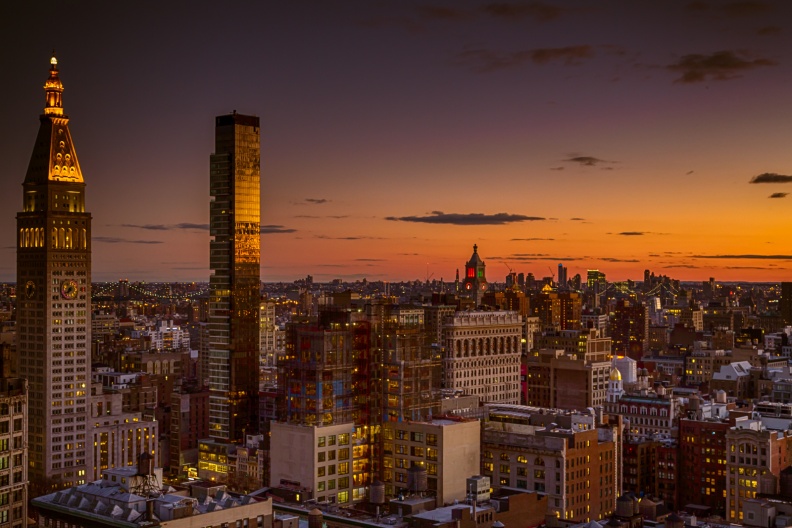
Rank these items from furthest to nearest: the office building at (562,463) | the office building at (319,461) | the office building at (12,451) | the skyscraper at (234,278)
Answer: the skyscraper at (234,278) < the office building at (562,463) < the office building at (319,461) < the office building at (12,451)

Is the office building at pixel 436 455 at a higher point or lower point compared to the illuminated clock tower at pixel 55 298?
lower

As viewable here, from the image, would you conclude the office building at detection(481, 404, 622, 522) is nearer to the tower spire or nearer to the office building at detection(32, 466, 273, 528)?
the office building at detection(32, 466, 273, 528)

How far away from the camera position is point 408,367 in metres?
137

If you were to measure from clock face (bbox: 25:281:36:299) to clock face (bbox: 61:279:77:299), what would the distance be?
4139 mm

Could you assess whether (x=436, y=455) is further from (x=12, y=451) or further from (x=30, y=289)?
(x=30, y=289)

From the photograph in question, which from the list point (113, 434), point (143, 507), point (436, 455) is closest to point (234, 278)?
point (113, 434)

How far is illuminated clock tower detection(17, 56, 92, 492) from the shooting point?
164375 millimetres

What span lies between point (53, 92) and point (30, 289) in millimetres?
29756

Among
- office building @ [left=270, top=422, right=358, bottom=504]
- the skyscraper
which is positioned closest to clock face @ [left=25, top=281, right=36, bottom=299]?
the skyscraper

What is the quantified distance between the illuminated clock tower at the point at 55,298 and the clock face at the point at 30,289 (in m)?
0.15

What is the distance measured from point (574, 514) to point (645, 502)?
9.81 meters

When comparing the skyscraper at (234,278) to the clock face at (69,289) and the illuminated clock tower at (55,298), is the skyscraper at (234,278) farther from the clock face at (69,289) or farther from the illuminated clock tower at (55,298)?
the clock face at (69,289)

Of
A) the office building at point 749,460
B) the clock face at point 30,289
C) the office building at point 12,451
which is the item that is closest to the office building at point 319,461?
the office building at point 12,451

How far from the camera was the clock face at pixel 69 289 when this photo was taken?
168 meters
